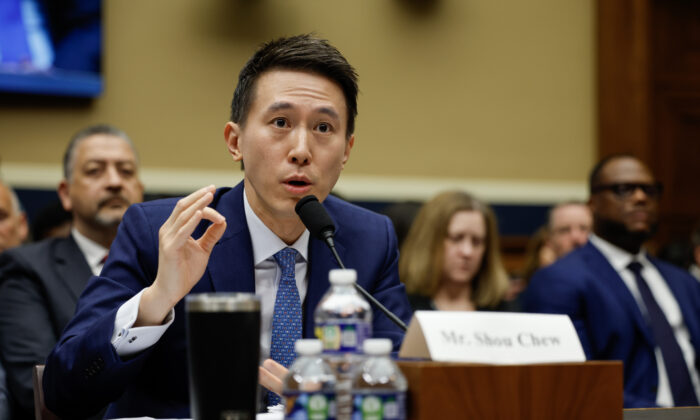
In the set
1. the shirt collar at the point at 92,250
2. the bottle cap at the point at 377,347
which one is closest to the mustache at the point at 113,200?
the shirt collar at the point at 92,250

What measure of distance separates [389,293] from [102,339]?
2.09ft

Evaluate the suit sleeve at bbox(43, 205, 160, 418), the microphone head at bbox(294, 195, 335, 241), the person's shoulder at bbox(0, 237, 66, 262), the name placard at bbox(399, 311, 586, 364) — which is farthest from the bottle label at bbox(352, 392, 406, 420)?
the person's shoulder at bbox(0, 237, 66, 262)

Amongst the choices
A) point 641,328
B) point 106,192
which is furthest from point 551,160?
point 106,192

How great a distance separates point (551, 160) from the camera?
482 centimetres

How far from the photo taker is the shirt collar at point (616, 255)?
310 cm

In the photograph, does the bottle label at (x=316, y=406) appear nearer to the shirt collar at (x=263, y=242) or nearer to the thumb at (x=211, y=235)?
the thumb at (x=211, y=235)

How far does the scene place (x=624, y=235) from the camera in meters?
3.10

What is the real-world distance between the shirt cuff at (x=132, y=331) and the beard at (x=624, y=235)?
2.19m

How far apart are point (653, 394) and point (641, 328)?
0.22 metres

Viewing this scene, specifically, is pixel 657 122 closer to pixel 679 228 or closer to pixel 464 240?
pixel 679 228

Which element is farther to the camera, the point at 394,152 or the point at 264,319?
the point at 394,152

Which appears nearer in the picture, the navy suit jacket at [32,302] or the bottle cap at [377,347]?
the bottle cap at [377,347]

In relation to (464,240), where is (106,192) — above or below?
above

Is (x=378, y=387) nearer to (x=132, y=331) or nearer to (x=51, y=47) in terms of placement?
(x=132, y=331)
